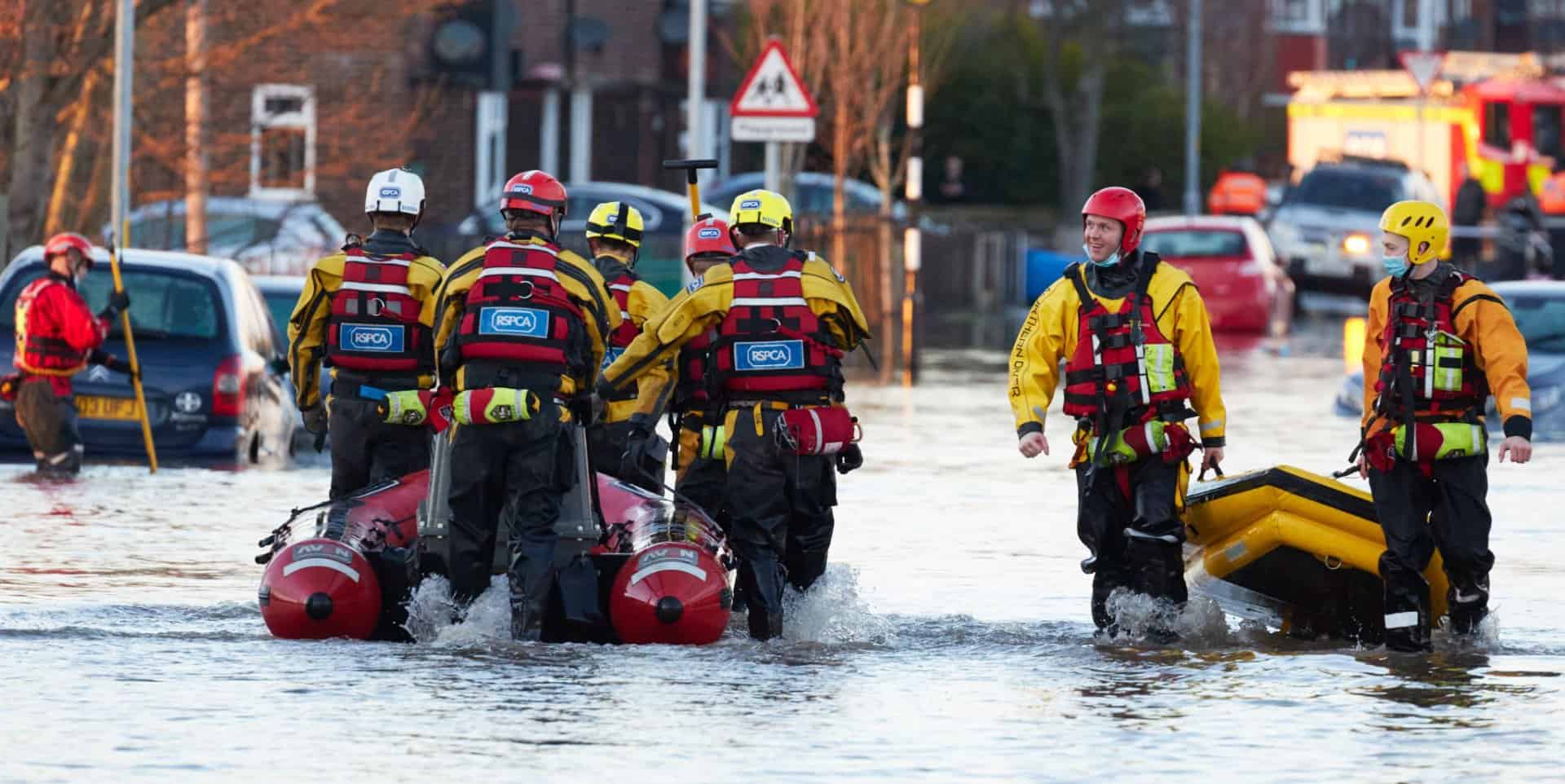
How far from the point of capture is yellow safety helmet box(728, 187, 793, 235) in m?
11.6

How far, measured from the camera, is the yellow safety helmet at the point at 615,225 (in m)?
13.1

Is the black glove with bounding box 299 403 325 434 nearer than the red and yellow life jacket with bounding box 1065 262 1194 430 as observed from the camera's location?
No

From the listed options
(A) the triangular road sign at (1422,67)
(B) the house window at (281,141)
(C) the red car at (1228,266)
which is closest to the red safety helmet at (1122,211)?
(B) the house window at (281,141)

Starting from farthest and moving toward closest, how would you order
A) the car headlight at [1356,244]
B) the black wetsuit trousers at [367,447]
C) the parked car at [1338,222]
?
the parked car at [1338,222] → the car headlight at [1356,244] → the black wetsuit trousers at [367,447]

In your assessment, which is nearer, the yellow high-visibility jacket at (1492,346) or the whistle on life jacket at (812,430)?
the yellow high-visibility jacket at (1492,346)

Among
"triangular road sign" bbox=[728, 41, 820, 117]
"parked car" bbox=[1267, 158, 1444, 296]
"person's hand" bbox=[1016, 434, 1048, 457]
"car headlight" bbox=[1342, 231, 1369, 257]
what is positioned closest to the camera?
"person's hand" bbox=[1016, 434, 1048, 457]

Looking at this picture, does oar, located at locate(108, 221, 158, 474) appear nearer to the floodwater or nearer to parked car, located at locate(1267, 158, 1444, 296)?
the floodwater

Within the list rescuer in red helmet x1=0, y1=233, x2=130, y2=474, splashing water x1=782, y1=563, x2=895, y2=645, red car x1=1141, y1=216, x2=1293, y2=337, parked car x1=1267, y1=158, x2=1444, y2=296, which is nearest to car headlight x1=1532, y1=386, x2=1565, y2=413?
rescuer in red helmet x1=0, y1=233, x2=130, y2=474

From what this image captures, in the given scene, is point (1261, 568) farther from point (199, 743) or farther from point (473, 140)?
point (473, 140)

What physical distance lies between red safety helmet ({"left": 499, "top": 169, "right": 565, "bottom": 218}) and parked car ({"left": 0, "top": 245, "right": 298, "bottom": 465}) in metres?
7.41

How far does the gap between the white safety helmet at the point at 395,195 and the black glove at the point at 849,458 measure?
183 centimetres

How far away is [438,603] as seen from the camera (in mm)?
11539

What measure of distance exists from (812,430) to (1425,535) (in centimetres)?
208

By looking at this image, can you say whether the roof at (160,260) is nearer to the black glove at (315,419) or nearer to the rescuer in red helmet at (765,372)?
the black glove at (315,419)
